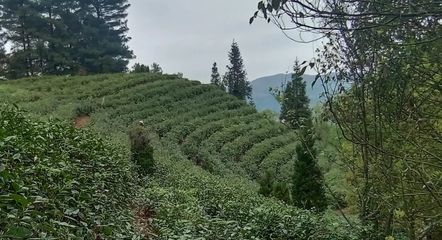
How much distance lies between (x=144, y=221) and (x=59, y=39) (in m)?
35.3

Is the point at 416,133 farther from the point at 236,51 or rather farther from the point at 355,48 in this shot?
the point at 236,51

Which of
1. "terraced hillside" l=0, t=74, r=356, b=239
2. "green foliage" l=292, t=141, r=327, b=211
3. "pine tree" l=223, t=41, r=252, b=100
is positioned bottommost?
"green foliage" l=292, t=141, r=327, b=211

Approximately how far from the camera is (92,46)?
40.9m

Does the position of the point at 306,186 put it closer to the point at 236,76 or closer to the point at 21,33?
the point at 21,33

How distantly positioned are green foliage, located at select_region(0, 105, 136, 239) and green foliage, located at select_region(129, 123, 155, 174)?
378 cm

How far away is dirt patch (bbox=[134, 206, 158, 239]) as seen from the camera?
5178 mm

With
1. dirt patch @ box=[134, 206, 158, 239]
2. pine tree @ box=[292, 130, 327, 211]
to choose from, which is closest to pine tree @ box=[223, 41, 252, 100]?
pine tree @ box=[292, 130, 327, 211]

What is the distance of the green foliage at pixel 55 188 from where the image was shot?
2.62 m

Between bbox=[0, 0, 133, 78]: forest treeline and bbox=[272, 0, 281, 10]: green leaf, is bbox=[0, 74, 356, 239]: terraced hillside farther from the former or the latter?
bbox=[0, 0, 133, 78]: forest treeline

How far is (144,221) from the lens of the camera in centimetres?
596

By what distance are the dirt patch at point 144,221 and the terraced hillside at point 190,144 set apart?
0.02 metres

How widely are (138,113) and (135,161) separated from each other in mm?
15037

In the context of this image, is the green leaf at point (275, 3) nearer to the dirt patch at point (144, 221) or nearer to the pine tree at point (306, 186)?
the dirt patch at point (144, 221)

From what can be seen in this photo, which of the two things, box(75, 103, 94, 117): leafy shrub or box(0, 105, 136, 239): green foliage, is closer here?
box(0, 105, 136, 239): green foliage
